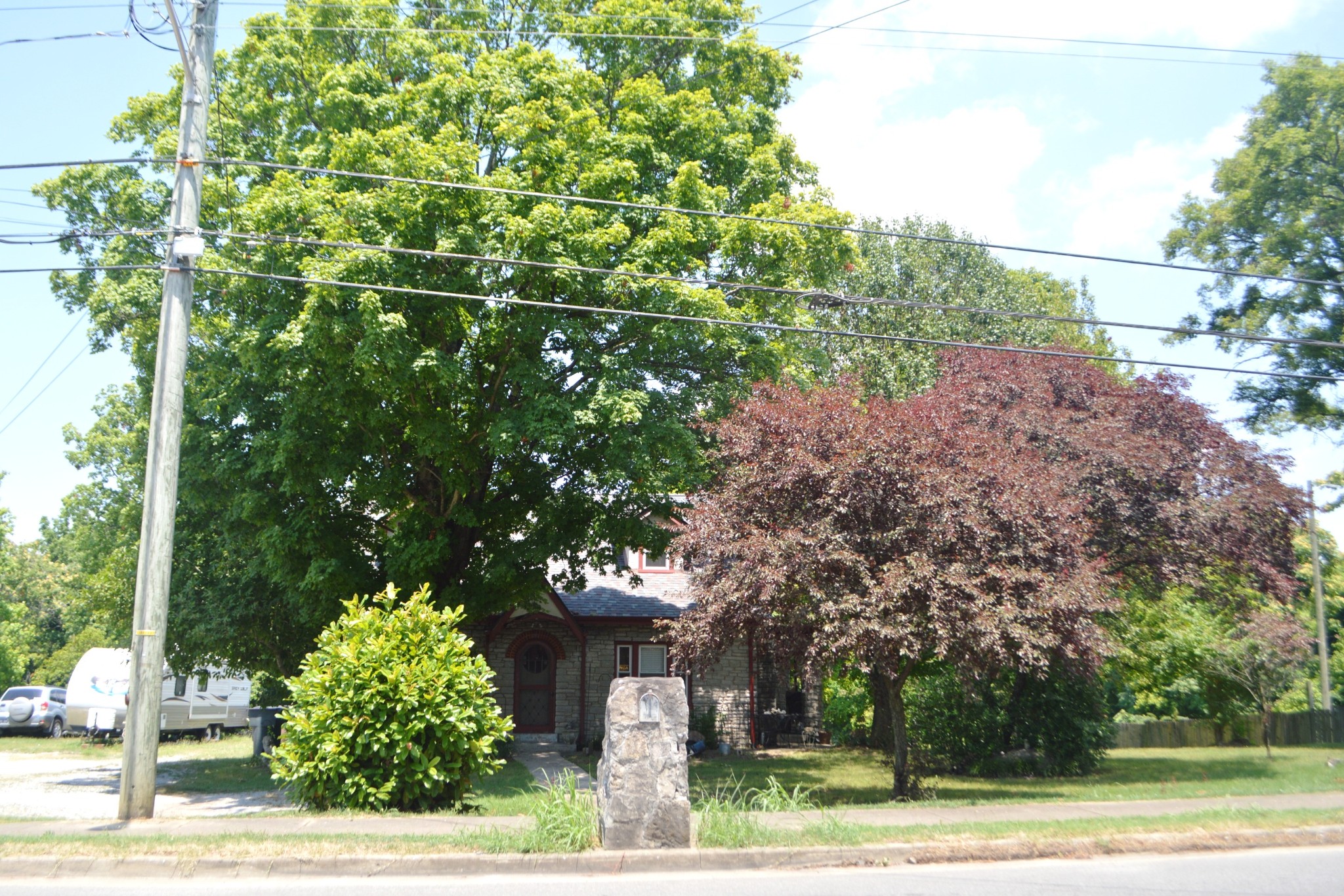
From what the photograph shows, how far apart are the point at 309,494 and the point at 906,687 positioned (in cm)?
1260

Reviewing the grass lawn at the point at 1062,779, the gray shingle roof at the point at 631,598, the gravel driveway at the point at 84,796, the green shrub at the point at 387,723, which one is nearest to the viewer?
the green shrub at the point at 387,723

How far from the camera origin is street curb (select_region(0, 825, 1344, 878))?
28.3 feet

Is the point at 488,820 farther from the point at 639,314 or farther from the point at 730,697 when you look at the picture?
the point at 730,697

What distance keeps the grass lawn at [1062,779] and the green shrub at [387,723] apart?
10.9 ft

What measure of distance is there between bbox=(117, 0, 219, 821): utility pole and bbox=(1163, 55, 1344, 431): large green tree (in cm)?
2514

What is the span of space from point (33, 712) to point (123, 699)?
824cm

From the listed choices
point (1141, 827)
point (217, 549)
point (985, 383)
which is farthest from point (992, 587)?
point (217, 549)

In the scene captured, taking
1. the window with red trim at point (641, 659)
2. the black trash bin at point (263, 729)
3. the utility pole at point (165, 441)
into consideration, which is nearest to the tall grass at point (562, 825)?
the utility pole at point (165, 441)

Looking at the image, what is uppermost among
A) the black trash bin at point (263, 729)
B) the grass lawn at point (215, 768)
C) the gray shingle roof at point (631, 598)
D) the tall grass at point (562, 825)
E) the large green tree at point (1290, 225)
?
the large green tree at point (1290, 225)

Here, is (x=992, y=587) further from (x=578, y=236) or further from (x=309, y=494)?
(x=309, y=494)

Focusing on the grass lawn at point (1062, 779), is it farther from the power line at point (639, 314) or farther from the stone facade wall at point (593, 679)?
the power line at point (639, 314)

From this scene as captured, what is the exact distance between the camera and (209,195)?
17.2 metres

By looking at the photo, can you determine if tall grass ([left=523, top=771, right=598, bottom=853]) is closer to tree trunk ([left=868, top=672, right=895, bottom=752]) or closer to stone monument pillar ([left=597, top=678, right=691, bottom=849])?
stone monument pillar ([left=597, top=678, right=691, bottom=849])

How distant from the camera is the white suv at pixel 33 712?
110ft
